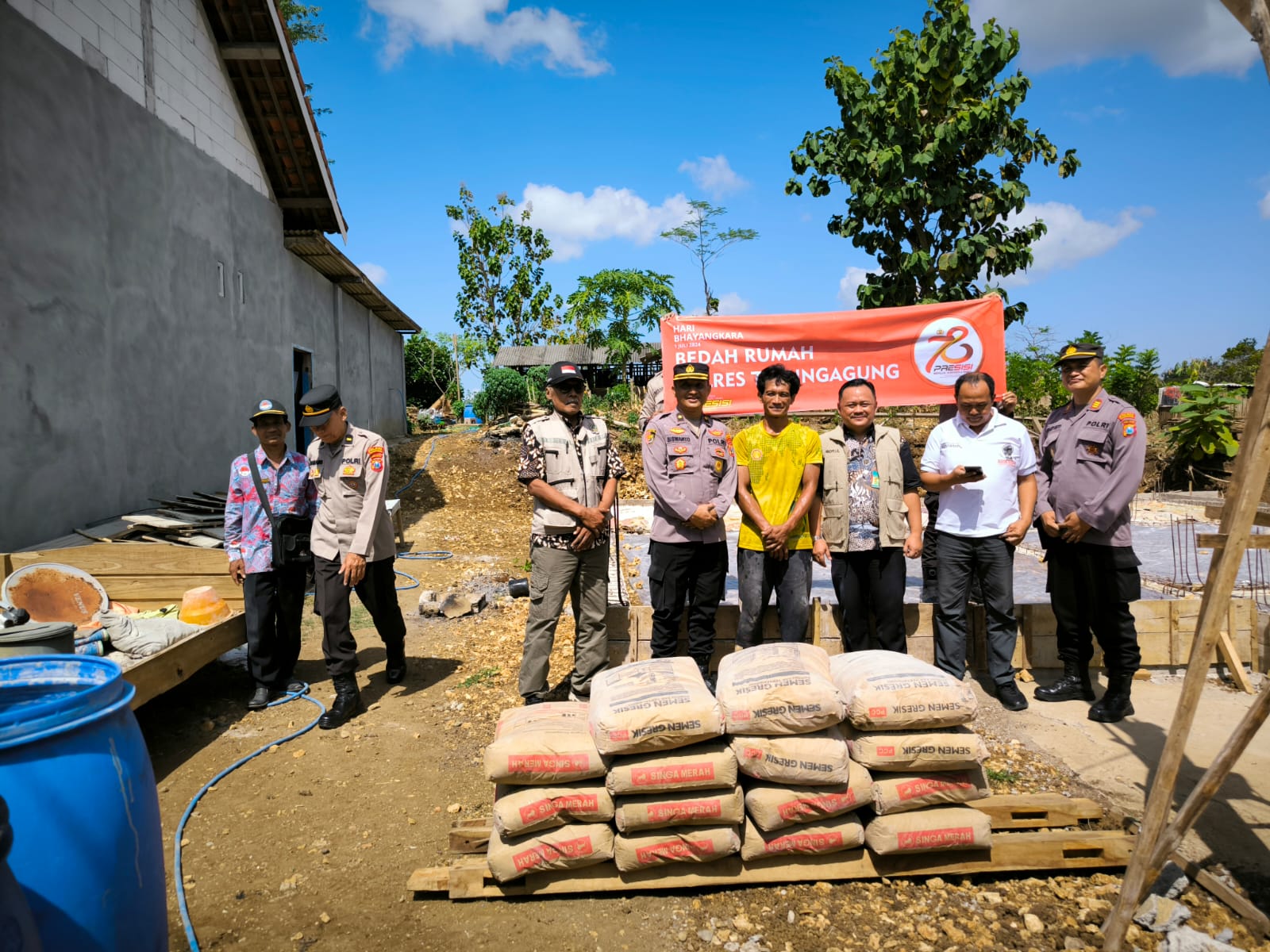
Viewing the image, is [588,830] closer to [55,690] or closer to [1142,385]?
[55,690]

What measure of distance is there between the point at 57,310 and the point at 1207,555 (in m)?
10.1

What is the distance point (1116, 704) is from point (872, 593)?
137cm

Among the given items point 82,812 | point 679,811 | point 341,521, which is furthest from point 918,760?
point 341,521

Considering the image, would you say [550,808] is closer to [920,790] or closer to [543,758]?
[543,758]

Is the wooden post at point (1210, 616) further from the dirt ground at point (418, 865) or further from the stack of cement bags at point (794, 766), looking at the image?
the stack of cement bags at point (794, 766)

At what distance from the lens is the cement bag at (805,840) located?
2.62 meters

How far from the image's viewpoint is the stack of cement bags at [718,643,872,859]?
259 cm

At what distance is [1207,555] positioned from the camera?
6.42 metres

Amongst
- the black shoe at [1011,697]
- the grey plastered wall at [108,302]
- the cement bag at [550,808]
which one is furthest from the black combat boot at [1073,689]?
the grey plastered wall at [108,302]

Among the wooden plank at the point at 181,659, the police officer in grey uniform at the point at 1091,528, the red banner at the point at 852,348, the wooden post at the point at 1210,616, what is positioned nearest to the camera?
the wooden post at the point at 1210,616

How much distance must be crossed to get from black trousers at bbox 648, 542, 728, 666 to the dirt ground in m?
1.20

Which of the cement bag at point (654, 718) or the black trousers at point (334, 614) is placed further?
the black trousers at point (334, 614)

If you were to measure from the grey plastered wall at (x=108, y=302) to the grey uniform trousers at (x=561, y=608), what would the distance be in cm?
447

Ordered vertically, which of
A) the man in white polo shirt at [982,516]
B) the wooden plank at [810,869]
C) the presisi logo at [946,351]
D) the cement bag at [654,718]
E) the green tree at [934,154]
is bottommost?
the wooden plank at [810,869]
